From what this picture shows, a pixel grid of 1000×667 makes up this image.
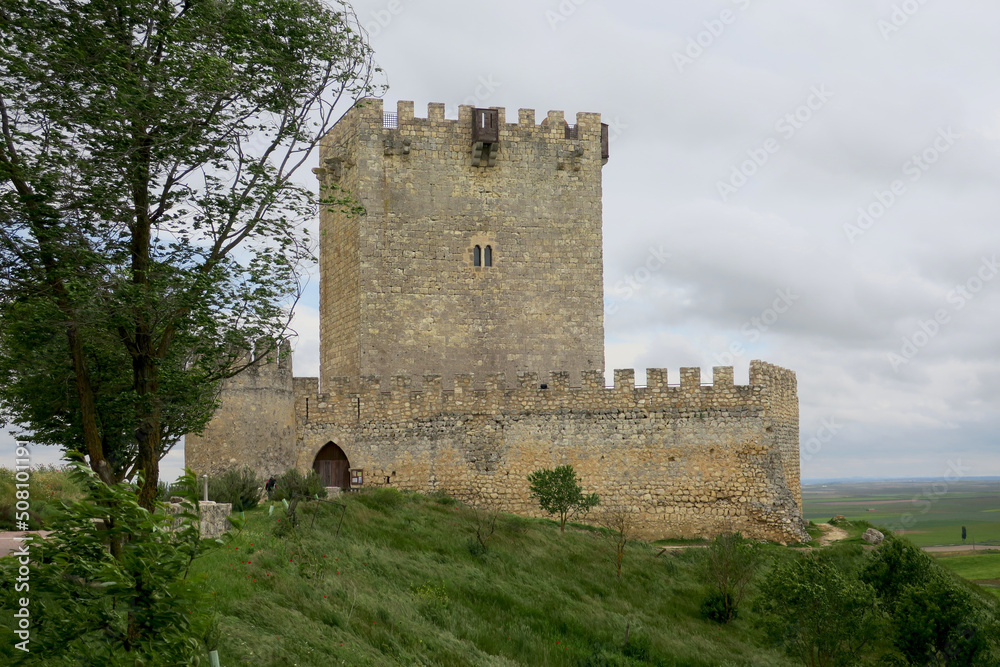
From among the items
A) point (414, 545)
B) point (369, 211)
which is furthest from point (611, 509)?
point (369, 211)

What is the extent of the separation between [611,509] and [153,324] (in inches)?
499

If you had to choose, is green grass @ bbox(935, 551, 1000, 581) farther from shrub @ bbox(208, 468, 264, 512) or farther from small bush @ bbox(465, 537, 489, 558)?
shrub @ bbox(208, 468, 264, 512)

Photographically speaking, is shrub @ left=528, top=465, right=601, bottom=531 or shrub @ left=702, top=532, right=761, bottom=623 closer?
shrub @ left=702, top=532, right=761, bottom=623

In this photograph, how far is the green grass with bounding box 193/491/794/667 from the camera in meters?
9.05

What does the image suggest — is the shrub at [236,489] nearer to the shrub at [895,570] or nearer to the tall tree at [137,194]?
the tall tree at [137,194]

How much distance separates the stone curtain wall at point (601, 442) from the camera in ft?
63.3

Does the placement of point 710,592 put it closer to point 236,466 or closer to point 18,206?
point 236,466

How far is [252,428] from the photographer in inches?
761

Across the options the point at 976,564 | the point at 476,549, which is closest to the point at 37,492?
the point at 476,549

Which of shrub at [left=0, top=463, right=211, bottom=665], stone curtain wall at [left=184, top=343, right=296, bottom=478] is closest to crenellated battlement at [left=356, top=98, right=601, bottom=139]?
stone curtain wall at [left=184, top=343, right=296, bottom=478]

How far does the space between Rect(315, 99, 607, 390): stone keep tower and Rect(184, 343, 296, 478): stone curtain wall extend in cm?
234

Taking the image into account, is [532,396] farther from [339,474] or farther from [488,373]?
[339,474]

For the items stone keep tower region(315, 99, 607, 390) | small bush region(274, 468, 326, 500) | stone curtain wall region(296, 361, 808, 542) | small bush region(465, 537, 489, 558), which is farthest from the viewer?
stone keep tower region(315, 99, 607, 390)

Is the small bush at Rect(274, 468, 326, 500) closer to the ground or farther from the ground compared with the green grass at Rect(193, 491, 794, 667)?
farther from the ground
